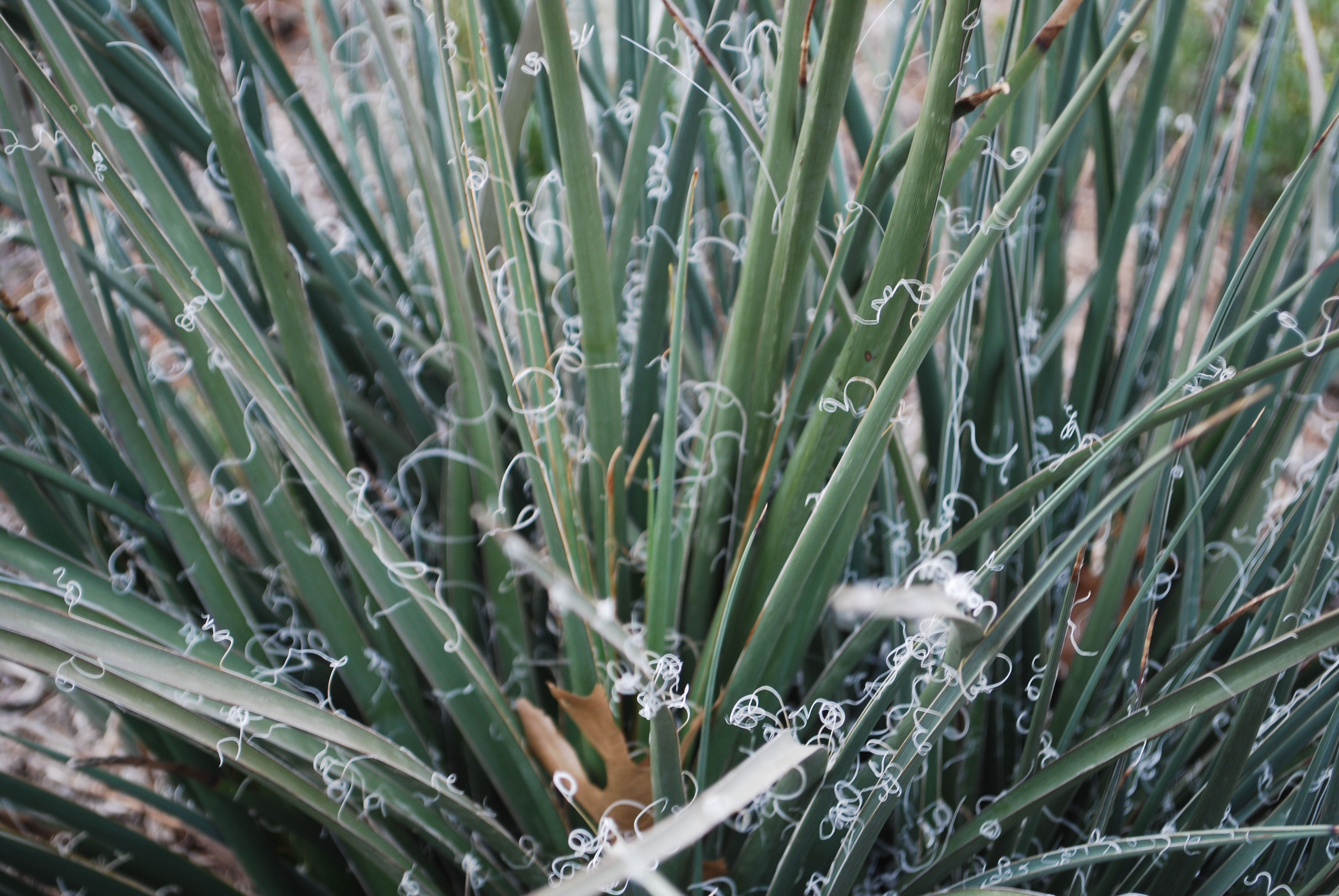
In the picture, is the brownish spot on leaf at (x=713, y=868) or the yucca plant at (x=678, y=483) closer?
the yucca plant at (x=678, y=483)

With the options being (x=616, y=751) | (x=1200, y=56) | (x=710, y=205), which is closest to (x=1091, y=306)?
(x=710, y=205)

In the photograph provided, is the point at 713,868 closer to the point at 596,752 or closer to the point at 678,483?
the point at 596,752

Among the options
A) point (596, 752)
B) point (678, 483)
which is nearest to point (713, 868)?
point (596, 752)

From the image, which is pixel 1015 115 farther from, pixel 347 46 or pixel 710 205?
pixel 347 46

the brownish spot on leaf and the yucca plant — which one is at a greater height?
the yucca plant

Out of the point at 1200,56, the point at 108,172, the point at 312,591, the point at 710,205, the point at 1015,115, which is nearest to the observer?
the point at 108,172

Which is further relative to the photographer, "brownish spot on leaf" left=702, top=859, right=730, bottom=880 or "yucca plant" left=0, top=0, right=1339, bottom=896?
"brownish spot on leaf" left=702, top=859, right=730, bottom=880

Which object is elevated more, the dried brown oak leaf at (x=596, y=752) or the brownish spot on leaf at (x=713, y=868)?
the dried brown oak leaf at (x=596, y=752)
